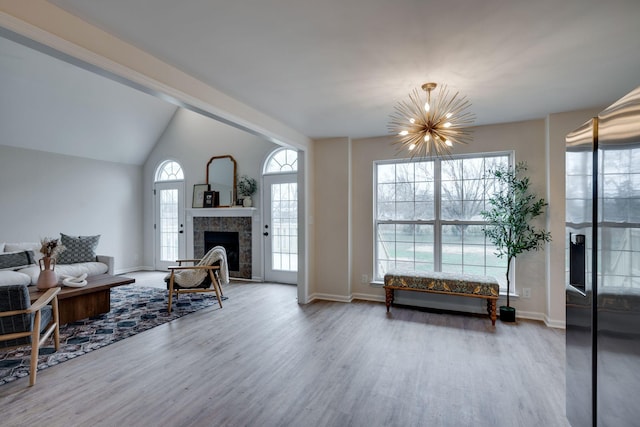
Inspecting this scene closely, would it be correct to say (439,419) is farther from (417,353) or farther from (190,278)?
(190,278)

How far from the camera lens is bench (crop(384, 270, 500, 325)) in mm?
3672

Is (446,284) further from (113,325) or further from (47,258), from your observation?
(47,258)

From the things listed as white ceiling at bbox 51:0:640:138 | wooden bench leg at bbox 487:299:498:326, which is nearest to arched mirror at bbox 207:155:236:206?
white ceiling at bbox 51:0:640:138

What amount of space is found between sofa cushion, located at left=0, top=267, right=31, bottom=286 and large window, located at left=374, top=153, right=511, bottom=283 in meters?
4.91

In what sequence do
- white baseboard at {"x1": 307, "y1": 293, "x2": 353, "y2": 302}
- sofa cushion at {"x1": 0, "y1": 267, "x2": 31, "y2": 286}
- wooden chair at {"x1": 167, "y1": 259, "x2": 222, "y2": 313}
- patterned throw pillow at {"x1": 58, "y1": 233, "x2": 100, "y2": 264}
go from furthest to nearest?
patterned throw pillow at {"x1": 58, "y1": 233, "x2": 100, "y2": 264} < white baseboard at {"x1": 307, "y1": 293, "x2": 353, "y2": 302} < wooden chair at {"x1": 167, "y1": 259, "x2": 222, "y2": 313} < sofa cushion at {"x1": 0, "y1": 267, "x2": 31, "y2": 286}

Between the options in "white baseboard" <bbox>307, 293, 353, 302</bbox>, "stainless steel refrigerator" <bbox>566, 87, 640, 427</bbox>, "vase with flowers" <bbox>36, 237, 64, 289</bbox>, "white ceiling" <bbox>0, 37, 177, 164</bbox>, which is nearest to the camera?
"stainless steel refrigerator" <bbox>566, 87, 640, 427</bbox>

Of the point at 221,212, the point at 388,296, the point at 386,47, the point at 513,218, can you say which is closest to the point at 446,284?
the point at 388,296

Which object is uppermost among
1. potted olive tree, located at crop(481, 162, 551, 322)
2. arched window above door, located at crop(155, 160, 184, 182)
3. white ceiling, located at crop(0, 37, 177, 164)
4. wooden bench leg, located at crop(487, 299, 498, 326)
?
white ceiling, located at crop(0, 37, 177, 164)

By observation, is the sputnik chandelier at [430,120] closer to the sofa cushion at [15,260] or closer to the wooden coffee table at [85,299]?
the wooden coffee table at [85,299]

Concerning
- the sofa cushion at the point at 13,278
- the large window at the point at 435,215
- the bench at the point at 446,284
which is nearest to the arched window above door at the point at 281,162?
the large window at the point at 435,215

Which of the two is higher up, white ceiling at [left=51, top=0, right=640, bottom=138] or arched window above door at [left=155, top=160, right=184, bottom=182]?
white ceiling at [left=51, top=0, right=640, bottom=138]

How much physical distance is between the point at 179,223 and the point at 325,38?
575cm

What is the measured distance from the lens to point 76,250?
16.7 feet

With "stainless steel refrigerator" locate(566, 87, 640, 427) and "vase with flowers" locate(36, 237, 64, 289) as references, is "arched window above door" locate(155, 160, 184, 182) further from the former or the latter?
"stainless steel refrigerator" locate(566, 87, 640, 427)
